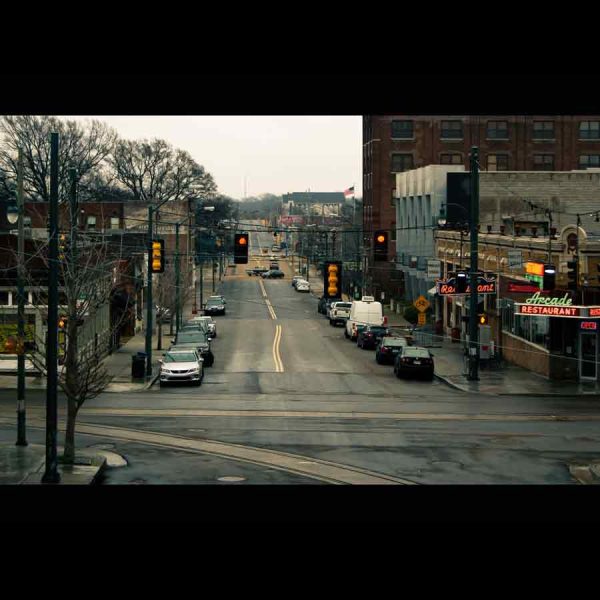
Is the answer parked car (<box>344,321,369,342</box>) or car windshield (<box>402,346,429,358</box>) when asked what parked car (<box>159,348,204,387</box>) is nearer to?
car windshield (<box>402,346,429,358</box>)

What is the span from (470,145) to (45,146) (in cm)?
3917

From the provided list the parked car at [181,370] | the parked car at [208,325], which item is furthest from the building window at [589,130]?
the parked car at [181,370]

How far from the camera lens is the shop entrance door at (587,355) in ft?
137

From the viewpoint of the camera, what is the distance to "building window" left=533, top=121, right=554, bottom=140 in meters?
97.8

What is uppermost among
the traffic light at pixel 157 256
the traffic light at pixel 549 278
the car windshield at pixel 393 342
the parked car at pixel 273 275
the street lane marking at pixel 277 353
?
the traffic light at pixel 157 256

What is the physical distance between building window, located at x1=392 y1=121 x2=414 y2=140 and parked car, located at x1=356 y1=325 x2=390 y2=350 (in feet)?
147

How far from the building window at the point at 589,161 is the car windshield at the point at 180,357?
65.7m

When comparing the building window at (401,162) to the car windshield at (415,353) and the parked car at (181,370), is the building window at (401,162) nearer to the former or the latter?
the car windshield at (415,353)

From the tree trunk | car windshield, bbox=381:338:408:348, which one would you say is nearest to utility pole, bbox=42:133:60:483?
the tree trunk

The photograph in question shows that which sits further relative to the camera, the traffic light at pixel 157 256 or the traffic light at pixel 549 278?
the traffic light at pixel 157 256

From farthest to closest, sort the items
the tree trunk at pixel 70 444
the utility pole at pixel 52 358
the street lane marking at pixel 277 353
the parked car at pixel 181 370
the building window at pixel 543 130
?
the building window at pixel 543 130 → the street lane marking at pixel 277 353 → the parked car at pixel 181 370 → the tree trunk at pixel 70 444 → the utility pole at pixel 52 358

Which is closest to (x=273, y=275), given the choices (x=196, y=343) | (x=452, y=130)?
(x=452, y=130)
